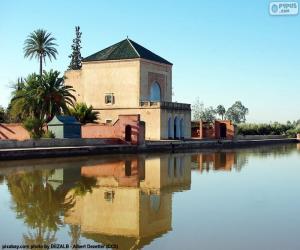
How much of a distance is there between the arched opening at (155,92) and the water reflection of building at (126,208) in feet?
90.4

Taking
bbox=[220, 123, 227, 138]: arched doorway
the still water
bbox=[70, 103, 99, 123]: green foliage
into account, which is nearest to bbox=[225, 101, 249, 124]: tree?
bbox=[220, 123, 227, 138]: arched doorway

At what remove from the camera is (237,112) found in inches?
5404

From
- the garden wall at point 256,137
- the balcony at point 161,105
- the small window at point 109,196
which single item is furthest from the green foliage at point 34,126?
the garden wall at point 256,137

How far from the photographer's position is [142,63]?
42781 millimetres

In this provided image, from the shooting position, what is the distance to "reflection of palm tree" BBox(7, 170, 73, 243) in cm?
817

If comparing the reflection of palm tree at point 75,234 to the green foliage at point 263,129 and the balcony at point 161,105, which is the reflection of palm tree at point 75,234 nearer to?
the balcony at point 161,105

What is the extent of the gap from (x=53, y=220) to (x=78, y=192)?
3782 millimetres

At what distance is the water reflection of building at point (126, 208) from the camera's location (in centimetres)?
809

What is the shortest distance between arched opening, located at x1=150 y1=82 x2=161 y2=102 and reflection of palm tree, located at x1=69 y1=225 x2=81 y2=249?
36.6 meters

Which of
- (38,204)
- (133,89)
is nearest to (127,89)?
(133,89)

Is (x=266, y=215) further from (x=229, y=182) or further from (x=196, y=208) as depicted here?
(x=229, y=182)

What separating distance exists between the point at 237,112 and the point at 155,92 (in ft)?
312

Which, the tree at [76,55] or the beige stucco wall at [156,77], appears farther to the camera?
the tree at [76,55]

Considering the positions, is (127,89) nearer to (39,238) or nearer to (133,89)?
(133,89)
